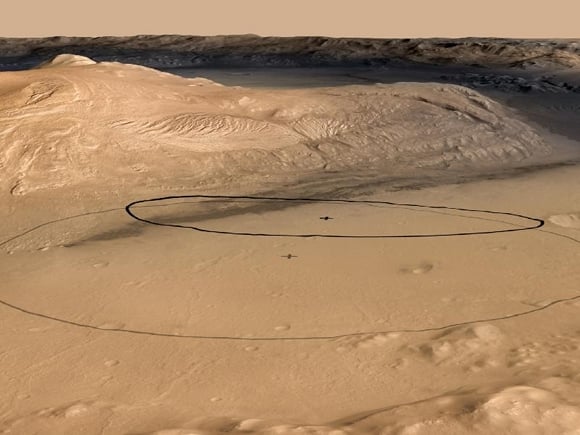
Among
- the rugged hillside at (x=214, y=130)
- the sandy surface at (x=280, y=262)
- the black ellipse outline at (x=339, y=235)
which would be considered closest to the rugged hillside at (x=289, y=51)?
the rugged hillside at (x=214, y=130)

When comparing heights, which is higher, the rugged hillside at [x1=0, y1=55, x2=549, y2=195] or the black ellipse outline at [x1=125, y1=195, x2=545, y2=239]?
the rugged hillside at [x1=0, y1=55, x2=549, y2=195]

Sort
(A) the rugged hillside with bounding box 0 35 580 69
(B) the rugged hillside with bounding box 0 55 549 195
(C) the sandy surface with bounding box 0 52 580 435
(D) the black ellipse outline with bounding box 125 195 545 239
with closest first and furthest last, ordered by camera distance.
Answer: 1. (C) the sandy surface with bounding box 0 52 580 435
2. (D) the black ellipse outline with bounding box 125 195 545 239
3. (B) the rugged hillside with bounding box 0 55 549 195
4. (A) the rugged hillside with bounding box 0 35 580 69

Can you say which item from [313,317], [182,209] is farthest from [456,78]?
[313,317]

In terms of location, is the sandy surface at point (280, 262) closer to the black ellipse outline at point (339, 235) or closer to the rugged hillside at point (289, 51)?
the black ellipse outline at point (339, 235)

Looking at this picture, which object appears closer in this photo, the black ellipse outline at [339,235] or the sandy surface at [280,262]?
the sandy surface at [280,262]

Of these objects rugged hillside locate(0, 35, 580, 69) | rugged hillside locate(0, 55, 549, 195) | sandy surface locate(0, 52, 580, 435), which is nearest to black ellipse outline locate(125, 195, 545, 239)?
sandy surface locate(0, 52, 580, 435)

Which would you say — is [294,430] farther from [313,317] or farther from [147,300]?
[147,300]

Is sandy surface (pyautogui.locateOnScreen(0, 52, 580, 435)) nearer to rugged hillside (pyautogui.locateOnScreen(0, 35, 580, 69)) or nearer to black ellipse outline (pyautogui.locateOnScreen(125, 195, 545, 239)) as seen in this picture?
black ellipse outline (pyautogui.locateOnScreen(125, 195, 545, 239))
